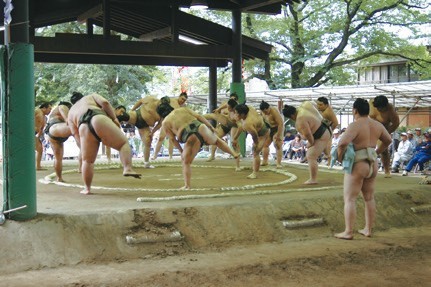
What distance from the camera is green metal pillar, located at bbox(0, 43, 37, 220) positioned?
300 cm

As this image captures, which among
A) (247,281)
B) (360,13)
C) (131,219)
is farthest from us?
(360,13)

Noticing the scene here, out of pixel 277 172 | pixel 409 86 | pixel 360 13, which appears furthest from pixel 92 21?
pixel 360 13

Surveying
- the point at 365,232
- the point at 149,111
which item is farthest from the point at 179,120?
the point at 149,111

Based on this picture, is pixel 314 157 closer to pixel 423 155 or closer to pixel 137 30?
pixel 423 155

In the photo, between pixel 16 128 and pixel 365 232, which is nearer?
pixel 16 128

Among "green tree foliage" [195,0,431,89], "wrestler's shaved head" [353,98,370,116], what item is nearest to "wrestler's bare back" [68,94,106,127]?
"wrestler's shaved head" [353,98,370,116]

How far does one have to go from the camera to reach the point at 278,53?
1412cm

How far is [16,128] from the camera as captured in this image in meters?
3.01

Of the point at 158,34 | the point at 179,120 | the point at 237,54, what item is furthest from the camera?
the point at 158,34

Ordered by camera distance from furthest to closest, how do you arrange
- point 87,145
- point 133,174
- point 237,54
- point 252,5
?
point 237,54 → point 252,5 → point 87,145 → point 133,174

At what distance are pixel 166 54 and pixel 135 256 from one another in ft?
17.6

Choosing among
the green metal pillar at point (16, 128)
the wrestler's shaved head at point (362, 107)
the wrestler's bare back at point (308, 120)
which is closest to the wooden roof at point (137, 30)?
the wrestler's bare back at point (308, 120)

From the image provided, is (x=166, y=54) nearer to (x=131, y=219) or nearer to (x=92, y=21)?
(x=92, y=21)

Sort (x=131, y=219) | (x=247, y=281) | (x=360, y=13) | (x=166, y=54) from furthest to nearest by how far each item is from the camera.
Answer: (x=360, y=13) → (x=166, y=54) → (x=131, y=219) → (x=247, y=281)
